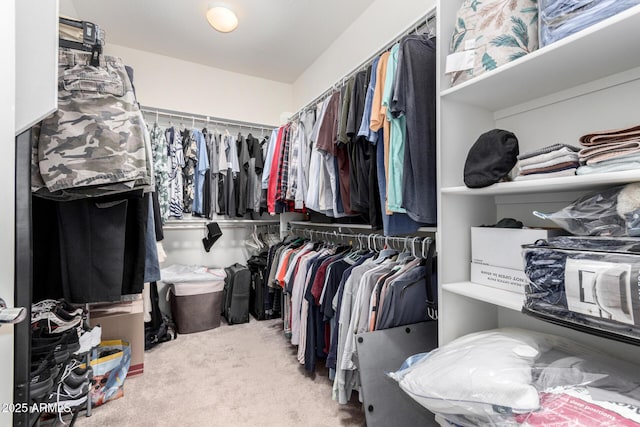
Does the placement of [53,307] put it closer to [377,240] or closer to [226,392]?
[226,392]

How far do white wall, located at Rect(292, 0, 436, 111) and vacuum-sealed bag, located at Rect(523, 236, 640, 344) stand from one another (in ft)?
4.32

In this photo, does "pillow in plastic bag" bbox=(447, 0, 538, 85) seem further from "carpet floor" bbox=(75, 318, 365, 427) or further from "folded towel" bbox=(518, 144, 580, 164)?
"carpet floor" bbox=(75, 318, 365, 427)

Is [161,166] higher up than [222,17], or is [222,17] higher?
[222,17]

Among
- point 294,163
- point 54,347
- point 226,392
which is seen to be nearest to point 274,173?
point 294,163

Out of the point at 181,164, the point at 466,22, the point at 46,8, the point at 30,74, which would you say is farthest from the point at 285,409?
the point at 181,164

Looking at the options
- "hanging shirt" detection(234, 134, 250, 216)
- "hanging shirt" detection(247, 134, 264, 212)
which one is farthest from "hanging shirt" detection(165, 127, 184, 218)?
"hanging shirt" detection(247, 134, 264, 212)

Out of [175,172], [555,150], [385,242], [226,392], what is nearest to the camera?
[555,150]

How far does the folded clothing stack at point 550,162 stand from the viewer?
32.4 inches

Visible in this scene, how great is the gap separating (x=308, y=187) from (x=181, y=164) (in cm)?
149

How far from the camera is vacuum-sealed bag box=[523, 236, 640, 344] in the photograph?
0.63m

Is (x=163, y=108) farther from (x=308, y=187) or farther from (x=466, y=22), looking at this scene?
(x=466, y=22)

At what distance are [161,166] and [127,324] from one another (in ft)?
4.32

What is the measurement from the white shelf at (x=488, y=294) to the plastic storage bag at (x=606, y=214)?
266 millimetres

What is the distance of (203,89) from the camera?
3.18 meters
